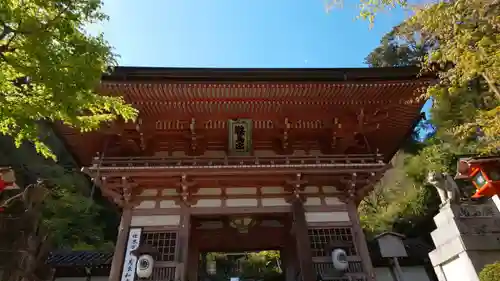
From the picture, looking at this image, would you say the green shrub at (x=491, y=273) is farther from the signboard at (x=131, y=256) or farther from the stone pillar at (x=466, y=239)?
the signboard at (x=131, y=256)

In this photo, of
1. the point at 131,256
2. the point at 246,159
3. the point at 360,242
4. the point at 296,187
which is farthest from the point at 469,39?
the point at 131,256

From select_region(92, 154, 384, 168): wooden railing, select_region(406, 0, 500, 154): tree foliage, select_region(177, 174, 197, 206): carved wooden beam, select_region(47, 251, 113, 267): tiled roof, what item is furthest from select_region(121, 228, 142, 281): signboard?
select_region(406, 0, 500, 154): tree foliage

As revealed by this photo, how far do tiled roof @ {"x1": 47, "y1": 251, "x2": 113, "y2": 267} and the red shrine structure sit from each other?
13.4 ft

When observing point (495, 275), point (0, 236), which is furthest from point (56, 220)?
point (495, 275)

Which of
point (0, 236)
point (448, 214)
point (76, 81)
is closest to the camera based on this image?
point (76, 81)

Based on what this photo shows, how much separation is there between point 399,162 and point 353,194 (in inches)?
733

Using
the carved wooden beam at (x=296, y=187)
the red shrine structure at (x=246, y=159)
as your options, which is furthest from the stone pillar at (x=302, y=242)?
the carved wooden beam at (x=296, y=187)

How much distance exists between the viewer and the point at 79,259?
12.0 meters

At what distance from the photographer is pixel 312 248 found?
27.8 ft

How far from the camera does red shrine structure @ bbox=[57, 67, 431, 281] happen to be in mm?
8367

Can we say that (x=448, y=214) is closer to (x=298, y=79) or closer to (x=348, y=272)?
(x=348, y=272)

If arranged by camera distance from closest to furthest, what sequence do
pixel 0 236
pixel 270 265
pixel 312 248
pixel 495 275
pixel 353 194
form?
pixel 495 275
pixel 312 248
pixel 353 194
pixel 0 236
pixel 270 265

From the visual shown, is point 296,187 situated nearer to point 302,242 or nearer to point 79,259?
point 302,242

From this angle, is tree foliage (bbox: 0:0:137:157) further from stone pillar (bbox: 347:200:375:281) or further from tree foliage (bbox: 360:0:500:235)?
stone pillar (bbox: 347:200:375:281)
